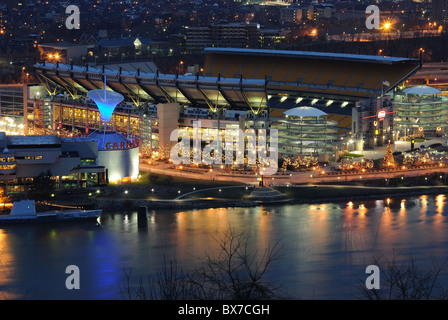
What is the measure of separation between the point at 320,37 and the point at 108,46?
598 inches

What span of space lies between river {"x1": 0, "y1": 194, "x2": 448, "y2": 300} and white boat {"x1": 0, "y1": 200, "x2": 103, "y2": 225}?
34 cm

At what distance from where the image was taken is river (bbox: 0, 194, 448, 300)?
58.0 ft

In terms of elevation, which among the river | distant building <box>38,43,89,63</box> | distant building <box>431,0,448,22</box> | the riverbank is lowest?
the river

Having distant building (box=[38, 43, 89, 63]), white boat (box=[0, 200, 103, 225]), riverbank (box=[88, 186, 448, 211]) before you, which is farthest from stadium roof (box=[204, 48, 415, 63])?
distant building (box=[38, 43, 89, 63])

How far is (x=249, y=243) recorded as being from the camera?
2066 cm

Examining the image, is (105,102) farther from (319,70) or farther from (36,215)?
(319,70)

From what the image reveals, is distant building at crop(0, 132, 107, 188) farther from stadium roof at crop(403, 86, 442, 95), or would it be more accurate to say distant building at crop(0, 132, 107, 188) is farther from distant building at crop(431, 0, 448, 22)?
distant building at crop(431, 0, 448, 22)

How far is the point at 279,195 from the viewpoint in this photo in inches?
1000

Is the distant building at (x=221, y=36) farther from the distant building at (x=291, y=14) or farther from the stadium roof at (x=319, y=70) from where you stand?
the stadium roof at (x=319, y=70)

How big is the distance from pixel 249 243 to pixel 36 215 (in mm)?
5774

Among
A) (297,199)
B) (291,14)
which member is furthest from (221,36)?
(297,199)

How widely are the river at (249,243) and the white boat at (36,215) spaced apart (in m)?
0.34

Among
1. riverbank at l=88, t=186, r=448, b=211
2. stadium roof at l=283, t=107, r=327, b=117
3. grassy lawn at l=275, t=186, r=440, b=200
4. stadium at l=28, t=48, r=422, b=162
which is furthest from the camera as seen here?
stadium at l=28, t=48, r=422, b=162
